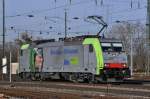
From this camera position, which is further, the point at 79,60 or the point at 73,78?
the point at 73,78

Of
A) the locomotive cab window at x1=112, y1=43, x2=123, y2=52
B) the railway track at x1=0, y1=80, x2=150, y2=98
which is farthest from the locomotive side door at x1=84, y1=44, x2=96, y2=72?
the railway track at x1=0, y1=80, x2=150, y2=98

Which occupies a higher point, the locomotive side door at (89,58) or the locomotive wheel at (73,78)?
the locomotive side door at (89,58)

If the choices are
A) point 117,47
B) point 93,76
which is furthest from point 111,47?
point 93,76

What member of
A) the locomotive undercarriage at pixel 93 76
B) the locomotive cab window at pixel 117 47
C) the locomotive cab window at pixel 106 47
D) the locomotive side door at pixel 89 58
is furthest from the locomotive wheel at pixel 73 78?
the locomotive cab window at pixel 117 47

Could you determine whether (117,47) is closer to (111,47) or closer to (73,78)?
(111,47)

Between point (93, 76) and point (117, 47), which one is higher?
point (117, 47)

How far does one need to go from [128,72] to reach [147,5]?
59.8ft

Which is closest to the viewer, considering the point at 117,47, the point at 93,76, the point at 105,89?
the point at 105,89

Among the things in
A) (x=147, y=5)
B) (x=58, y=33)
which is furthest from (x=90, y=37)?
(x=58, y=33)

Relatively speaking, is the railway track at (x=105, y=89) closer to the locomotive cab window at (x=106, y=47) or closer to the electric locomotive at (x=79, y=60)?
the electric locomotive at (x=79, y=60)

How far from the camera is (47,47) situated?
1919 inches

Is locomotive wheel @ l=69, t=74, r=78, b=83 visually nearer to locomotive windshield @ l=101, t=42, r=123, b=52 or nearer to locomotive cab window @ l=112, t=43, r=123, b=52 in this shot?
locomotive windshield @ l=101, t=42, r=123, b=52

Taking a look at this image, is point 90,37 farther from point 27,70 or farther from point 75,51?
point 27,70

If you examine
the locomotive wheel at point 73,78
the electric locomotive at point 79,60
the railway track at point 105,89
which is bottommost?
the railway track at point 105,89
